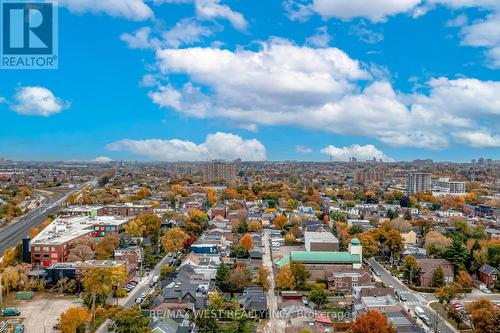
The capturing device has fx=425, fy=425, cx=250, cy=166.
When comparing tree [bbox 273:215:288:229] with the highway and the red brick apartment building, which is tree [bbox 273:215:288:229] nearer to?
the red brick apartment building

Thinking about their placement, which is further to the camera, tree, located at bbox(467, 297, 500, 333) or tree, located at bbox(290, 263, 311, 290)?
tree, located at bbox(290, 263, 311, 290)

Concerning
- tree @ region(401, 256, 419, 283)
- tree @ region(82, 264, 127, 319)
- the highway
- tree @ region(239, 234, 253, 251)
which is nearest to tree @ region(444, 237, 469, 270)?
tree @ region(401, 256, 419, 283)

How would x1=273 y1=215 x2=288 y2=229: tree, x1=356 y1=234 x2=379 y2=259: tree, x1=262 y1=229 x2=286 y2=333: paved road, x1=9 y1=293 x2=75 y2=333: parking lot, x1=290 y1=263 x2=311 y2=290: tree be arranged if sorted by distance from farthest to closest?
x1=273 y1=215 x2=288 y2=229: tree → x1=356 y1=234 x2=379 y2=259: tree → x1=290 y1=263 x2=311 y2=290: tree → x1=9 y1=293 x2=75 y2=333: parking lot → x1=262 y1=229 x2=286 y2=333: paved road

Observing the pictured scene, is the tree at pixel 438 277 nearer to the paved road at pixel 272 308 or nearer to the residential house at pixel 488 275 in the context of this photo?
the residential house at pixel 488 275

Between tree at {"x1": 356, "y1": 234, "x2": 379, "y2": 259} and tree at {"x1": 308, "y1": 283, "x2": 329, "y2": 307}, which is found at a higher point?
tree at {"x1": 356, "y1": 234, "x2": 379, "y2": 259}

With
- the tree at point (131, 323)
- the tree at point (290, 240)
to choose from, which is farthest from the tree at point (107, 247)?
the tree at point (290, 240)
